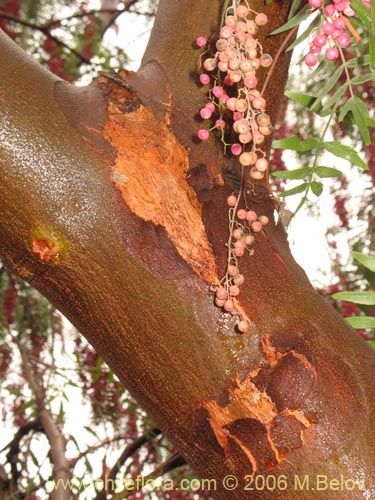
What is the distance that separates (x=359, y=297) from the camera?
2.97ft

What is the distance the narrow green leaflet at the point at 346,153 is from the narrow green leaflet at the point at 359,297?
0.18 m

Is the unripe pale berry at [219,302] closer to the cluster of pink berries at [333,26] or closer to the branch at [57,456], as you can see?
the cluster of pink berries at [333,26]

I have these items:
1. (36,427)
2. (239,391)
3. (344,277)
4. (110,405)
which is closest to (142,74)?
(239,391)

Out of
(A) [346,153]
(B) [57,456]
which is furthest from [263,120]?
(B) [57,456]

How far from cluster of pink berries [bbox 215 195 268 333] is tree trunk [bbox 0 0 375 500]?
1cm

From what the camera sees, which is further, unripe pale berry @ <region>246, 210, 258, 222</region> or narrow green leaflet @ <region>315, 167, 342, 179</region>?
narrow green leaflet @ <region>315, 167, 342, 179</region>

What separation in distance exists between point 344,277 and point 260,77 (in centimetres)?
139

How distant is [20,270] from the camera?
848 millimetres

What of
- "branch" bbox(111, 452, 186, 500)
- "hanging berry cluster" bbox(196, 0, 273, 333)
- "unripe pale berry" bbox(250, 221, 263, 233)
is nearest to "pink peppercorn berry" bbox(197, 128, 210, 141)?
"hanging berry cluster" bbox(196, 0, 273, 333)

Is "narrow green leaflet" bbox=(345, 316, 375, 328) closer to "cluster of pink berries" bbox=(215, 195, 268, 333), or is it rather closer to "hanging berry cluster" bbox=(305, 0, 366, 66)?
"cluster of pink berries" bbox=(215, 195, 268, 333)

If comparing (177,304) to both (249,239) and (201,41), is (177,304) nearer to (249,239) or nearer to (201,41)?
(249,239)

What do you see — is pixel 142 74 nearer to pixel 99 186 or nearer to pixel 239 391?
pixel 99 186

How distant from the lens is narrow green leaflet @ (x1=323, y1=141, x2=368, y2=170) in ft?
3.10

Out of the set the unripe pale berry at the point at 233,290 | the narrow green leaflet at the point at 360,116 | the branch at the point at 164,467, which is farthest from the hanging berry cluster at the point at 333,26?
the branch at the point at 164,467
